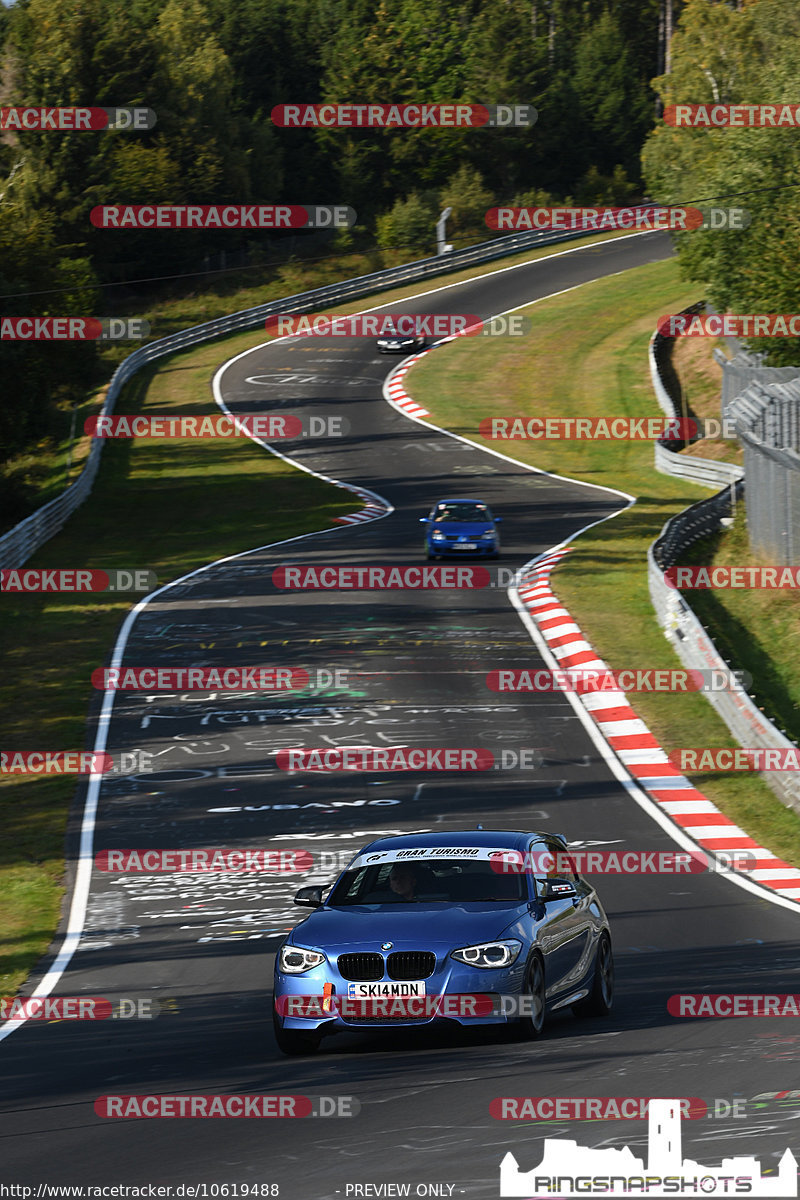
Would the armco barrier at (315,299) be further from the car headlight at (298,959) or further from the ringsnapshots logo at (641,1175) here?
the ringsnapshots logo at (641,1175)

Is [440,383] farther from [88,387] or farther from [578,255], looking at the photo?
[578,255]

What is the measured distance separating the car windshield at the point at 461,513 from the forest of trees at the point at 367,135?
44.4 feet

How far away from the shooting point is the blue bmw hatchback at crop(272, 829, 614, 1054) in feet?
34.0
